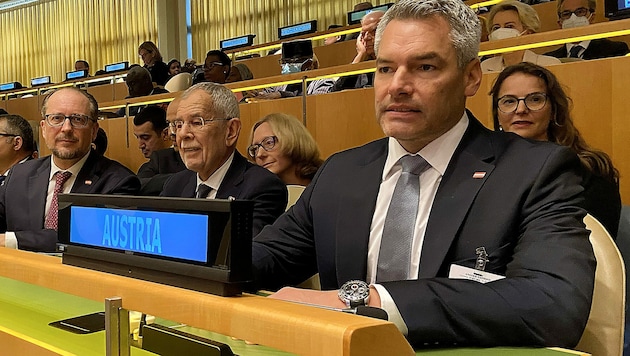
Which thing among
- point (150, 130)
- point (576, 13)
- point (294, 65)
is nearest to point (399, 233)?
point (294, 65)

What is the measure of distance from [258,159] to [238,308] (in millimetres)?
2740

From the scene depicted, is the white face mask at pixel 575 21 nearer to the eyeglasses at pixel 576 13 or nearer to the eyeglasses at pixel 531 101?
the eyeglasses at pixel 576 13

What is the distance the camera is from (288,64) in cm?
498

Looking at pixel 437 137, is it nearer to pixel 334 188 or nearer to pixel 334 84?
pixel 334 188

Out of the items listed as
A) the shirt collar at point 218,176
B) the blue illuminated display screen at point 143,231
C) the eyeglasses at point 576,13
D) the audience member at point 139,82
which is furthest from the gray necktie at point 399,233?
the audience member at point 139,82

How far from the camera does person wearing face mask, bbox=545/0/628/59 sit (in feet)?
11.2

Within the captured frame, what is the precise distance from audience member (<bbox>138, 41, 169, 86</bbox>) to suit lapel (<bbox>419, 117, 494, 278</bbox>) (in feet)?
27.0

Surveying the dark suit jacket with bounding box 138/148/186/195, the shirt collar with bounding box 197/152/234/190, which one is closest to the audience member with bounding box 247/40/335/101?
the dark suit jacket with bounding box 138/148/186/195

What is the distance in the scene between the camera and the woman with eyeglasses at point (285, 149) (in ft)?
11.1

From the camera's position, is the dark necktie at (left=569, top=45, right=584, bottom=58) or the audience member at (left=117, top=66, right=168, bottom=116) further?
the audience member at (left=117, top=66, right=168, bottom=116)

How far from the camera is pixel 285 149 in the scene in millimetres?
3371

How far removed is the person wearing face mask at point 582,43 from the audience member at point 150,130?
2.77m

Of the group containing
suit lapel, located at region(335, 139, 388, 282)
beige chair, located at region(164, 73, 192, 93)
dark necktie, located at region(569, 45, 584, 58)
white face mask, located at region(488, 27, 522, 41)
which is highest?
beige chair, located at region(164, 73, 192, 93)

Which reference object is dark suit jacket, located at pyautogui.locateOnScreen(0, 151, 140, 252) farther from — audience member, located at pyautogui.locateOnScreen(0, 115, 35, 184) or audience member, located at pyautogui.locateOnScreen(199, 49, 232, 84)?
audience member, located at pyautogui.locateOnScreen(199, 49, 232, 84)
